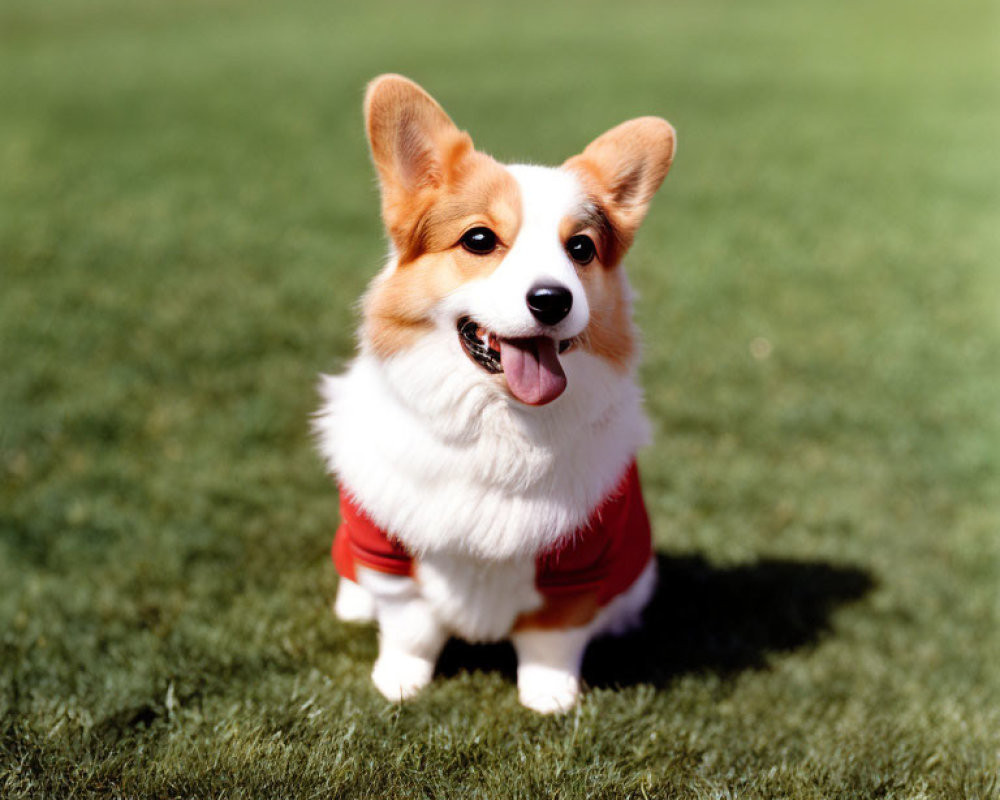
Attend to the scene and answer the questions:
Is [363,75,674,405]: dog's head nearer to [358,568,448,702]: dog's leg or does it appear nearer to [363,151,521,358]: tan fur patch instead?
[363,151,521,358]: tan fur patch

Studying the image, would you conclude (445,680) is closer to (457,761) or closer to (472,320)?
(457,761)

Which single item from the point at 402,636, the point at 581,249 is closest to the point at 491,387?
the point at 581,249

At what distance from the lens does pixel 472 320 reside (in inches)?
99.6

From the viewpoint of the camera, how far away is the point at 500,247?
8.39ft

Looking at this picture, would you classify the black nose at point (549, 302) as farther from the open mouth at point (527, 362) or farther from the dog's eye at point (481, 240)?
the dog's eye at point (481, 240)

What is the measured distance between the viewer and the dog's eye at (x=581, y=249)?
2.61m

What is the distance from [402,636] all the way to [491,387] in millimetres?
1023

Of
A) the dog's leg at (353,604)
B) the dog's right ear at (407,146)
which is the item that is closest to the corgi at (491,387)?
the dog's right ear at (407,146)

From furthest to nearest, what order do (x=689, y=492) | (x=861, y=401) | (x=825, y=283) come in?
(x=825, y=283) < (x=861, y=401) < (x=689, y=492)

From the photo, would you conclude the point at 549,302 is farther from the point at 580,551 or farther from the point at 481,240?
the point at 580,551

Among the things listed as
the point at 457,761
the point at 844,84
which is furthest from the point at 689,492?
the point at 844,84

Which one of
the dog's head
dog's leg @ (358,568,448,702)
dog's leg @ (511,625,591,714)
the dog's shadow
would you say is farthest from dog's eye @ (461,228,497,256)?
the dog's shadow

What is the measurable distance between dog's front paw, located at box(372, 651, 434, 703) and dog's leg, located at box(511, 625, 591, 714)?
330mm

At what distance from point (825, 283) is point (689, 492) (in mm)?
3339
